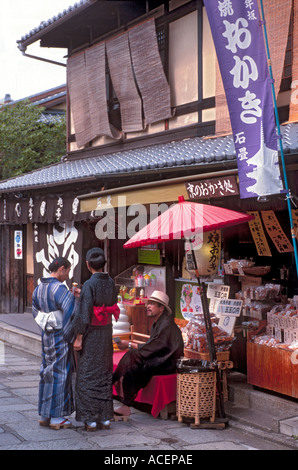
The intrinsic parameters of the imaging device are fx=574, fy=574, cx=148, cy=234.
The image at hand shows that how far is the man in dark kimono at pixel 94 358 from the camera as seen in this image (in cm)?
704

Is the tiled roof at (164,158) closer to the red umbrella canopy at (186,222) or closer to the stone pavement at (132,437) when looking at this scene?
the red umbrella canopy at (186,222)

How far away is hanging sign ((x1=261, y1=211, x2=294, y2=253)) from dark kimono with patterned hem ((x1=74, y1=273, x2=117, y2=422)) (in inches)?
111

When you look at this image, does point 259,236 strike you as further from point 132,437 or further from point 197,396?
point 132,437

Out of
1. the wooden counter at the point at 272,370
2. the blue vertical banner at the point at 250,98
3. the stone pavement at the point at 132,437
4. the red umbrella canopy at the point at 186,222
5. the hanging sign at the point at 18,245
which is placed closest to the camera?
the stone pavement at the point at 132,437

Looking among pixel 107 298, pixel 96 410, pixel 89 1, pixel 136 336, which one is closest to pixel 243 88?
pixel 107 298

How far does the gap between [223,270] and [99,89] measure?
22.1ft

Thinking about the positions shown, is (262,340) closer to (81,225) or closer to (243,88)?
(243,88)

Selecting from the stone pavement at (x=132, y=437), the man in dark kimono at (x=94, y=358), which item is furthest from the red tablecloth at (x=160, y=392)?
the man in dark kimono at (x=94, y=358)

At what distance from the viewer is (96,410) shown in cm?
707

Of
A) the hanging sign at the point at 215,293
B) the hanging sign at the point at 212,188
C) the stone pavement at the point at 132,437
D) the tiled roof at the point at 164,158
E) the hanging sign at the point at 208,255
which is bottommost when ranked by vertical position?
the stone pavement at the point at 132,437

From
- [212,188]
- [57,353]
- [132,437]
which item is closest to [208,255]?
[212,188]

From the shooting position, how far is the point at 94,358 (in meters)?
7.12

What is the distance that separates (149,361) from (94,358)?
3.13 feet

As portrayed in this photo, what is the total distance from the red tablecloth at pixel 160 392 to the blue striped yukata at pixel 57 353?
109 cm
